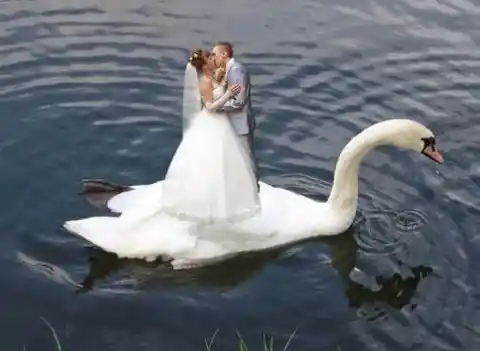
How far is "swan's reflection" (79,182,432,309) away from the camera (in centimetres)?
956

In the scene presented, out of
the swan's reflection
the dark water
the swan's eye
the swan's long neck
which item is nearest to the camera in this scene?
the dark water

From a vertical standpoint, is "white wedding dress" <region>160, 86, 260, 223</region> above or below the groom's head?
below

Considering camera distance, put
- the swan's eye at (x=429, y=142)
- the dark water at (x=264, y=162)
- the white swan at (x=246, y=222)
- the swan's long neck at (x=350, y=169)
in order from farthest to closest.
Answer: the swan's eye at (x=429, y=142), the swan's long neck at (x=350, y=169), the white swan at (x=246, y=222), the dark water at (x=264, y=162)

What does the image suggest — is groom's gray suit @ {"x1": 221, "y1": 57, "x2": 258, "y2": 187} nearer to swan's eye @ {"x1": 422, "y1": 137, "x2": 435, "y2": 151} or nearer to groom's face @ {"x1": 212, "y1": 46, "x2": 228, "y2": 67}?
groom's face @ {"x1": 212, "y1": 46, "x2": 228, "y2": 67}

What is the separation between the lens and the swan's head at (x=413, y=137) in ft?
33.1

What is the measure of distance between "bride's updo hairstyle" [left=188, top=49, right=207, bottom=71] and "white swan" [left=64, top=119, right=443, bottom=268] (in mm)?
1168

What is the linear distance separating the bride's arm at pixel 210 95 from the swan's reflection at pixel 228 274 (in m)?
1.19

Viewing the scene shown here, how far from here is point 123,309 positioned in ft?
29.9

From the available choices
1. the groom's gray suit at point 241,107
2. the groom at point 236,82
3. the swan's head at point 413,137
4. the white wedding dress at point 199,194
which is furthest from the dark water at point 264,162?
the groom at point 236,82

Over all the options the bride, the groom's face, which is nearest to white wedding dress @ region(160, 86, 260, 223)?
the bride

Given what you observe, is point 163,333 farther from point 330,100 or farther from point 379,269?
point 330,100

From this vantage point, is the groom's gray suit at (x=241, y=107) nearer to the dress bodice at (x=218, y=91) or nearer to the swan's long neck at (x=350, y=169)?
the dress bodice at (x=218, y=91)

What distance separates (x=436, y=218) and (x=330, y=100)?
2608 mm

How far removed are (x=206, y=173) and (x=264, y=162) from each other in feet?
5.73
